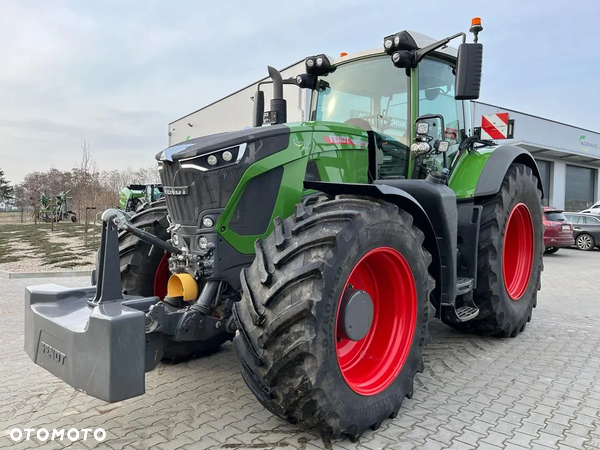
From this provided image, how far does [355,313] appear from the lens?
2.86m

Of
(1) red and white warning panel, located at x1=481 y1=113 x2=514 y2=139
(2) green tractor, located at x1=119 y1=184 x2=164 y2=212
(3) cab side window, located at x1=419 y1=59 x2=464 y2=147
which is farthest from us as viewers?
(2) green tractor, located at x1=119 y1=184 x2=164 y2=212

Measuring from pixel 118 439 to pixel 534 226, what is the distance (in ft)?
15.5

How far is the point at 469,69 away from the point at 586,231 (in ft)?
57.1

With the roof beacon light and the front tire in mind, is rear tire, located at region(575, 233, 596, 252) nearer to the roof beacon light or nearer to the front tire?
the roof beacon light

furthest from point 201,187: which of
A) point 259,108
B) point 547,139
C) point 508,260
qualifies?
point 547,139

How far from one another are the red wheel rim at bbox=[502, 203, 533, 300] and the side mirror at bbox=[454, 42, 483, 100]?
205 centimetres

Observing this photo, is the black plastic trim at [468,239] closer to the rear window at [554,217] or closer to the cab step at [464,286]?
the cab step at [464,286]

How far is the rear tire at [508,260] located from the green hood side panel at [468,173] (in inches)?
10.6

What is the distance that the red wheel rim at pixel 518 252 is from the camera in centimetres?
532

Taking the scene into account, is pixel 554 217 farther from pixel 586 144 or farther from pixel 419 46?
pixel 586 144

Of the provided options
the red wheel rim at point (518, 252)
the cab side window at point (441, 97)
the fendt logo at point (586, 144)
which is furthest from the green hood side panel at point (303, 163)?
the fendt logo at point (586, 144)

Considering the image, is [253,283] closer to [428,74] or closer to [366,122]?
[366,122]

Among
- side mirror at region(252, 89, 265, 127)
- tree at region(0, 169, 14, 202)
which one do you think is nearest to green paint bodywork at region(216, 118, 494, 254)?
side mirror at region(252, 89, 265, 127)

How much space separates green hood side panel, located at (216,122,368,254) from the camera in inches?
122
